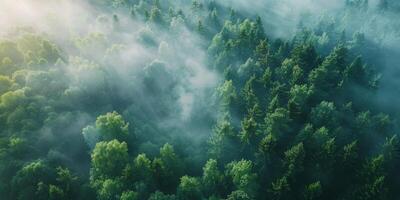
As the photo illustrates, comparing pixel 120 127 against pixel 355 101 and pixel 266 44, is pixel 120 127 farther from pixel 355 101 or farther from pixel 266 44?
pixel 355 101

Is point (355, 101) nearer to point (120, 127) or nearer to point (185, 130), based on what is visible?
point (185, 130)

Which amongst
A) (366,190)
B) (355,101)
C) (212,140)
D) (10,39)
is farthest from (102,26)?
(366,190)

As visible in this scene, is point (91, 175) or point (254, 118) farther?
point (254, 118)

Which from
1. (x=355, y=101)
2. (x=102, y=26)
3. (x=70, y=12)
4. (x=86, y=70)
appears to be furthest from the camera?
(x=70, y=12)

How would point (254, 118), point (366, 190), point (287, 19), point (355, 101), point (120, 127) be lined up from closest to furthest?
point (366, 190), point (120, 127), point (254, 118), point (355, 101), point (287, 19)

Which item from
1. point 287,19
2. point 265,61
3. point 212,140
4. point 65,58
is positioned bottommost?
point 212,140

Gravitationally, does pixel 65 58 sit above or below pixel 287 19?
below
